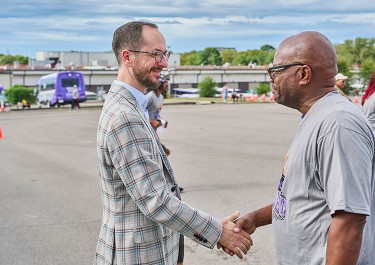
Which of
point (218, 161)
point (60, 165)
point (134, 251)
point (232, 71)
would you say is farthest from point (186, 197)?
point (232, 71)

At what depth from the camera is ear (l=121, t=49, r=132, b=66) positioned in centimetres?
312

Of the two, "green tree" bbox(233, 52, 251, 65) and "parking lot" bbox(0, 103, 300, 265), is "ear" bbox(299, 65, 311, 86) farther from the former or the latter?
"green tree" bbox(233, 52, 251, 65)

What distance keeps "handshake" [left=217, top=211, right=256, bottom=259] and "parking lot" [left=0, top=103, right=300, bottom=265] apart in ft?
7.77

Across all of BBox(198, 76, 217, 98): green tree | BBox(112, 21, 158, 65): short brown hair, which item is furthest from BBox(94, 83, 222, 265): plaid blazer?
BBox(198, 76, 217, 98): green tree

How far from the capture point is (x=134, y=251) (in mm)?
2965

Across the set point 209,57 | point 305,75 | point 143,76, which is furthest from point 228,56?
point 305,75

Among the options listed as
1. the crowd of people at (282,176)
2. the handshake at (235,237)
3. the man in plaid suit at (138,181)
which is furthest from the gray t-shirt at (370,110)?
the man in plaid suit at (138,181)

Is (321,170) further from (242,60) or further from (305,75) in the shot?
(242,60)

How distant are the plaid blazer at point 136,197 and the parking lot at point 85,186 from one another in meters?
2.71

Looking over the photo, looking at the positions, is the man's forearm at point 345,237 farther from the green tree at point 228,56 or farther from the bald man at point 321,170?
the green tree at point 228,56

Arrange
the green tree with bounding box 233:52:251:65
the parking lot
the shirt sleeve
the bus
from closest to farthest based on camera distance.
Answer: the shirt sleeve → the parking lot → the bus → the green tree with bounding box 233:52:251:65

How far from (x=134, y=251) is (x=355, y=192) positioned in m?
1.27

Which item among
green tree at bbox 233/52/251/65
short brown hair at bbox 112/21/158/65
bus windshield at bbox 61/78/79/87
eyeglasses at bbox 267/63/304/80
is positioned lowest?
bus windshield at bbox 61/78/79/87

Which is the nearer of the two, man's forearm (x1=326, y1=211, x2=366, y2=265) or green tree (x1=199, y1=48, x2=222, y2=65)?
man's forearm (x1=326, y1=211, x2=366, y2=265)
